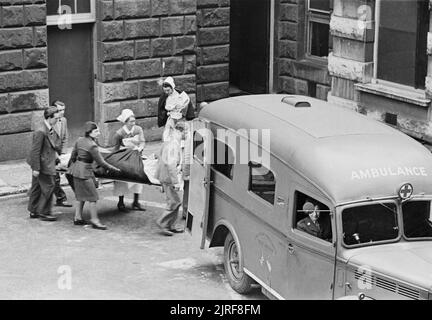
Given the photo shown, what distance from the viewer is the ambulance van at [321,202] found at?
11484mm

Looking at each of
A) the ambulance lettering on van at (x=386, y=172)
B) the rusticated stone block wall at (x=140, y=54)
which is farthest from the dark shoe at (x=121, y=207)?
the ambulance lettering on van at (x=386, y=172)

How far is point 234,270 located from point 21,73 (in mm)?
7129

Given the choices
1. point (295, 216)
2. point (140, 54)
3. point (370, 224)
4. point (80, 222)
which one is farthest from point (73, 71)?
point (370, 224)

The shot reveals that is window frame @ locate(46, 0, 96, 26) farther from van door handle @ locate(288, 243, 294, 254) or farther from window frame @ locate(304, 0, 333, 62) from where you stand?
van door handle @ locate(288, 243, 294, 254)

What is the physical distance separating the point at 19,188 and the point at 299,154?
7.24 metres

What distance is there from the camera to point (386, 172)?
38.8ft

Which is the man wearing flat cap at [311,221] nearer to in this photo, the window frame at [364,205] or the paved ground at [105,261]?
the window frame at [364,205]

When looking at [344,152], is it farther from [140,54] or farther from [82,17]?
[82,17]

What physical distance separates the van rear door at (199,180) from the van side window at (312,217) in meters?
2.29

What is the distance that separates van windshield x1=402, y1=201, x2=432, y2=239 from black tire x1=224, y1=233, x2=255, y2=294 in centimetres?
243

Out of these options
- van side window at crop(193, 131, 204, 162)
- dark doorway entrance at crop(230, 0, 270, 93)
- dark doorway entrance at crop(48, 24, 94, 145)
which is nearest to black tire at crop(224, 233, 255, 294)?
van side window at crop(193, 131, 204, 162)

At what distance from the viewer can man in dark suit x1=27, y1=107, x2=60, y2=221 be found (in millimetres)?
16047

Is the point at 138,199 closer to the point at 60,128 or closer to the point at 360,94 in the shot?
the point at 60,128
